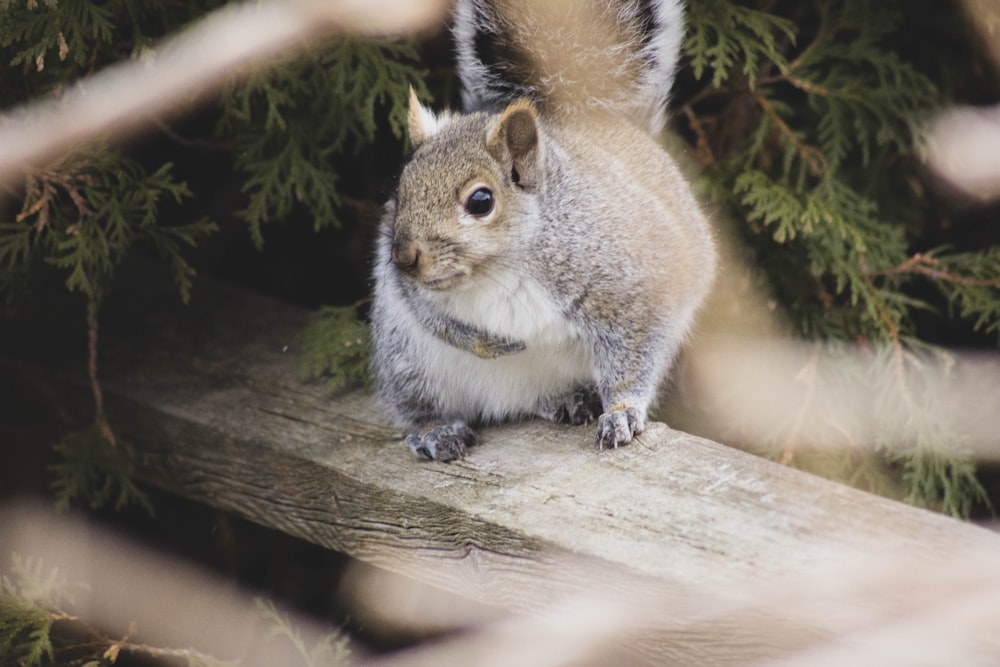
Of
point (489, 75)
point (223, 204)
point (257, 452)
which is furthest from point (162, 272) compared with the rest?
point (489, 75)

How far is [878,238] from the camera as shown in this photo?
2.60m

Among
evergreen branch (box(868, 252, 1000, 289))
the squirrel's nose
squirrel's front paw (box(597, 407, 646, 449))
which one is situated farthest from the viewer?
evergreen branch (box(868, 252, 1000, 289))

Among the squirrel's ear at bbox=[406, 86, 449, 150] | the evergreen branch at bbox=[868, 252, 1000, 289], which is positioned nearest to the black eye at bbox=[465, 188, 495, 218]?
the squirrel's ear at bbox=[406, 86, 449, 150]

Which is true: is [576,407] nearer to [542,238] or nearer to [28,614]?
[542,238]

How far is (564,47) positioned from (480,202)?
53 cm

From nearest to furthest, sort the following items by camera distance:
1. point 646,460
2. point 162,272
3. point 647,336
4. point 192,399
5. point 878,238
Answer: point 646,460, point 647,336, point 192,399, point 878,238, point 162,272

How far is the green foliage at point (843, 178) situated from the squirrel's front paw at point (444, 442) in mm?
862

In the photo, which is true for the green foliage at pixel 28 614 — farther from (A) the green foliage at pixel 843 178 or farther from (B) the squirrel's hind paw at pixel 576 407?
(A) the green foliage at pixel 843 178

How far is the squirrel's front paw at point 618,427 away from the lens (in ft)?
6.34

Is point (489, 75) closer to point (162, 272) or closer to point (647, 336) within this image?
point (647, 336)

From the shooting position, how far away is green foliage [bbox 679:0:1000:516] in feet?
8.00

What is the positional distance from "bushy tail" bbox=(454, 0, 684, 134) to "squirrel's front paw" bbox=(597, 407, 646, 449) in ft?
2.26

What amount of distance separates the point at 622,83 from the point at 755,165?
0.64 m

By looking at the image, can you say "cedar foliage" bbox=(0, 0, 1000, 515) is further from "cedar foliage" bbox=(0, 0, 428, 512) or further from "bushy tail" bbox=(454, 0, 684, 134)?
"bushy tail" bbox=(454, 0, 684, 134)
